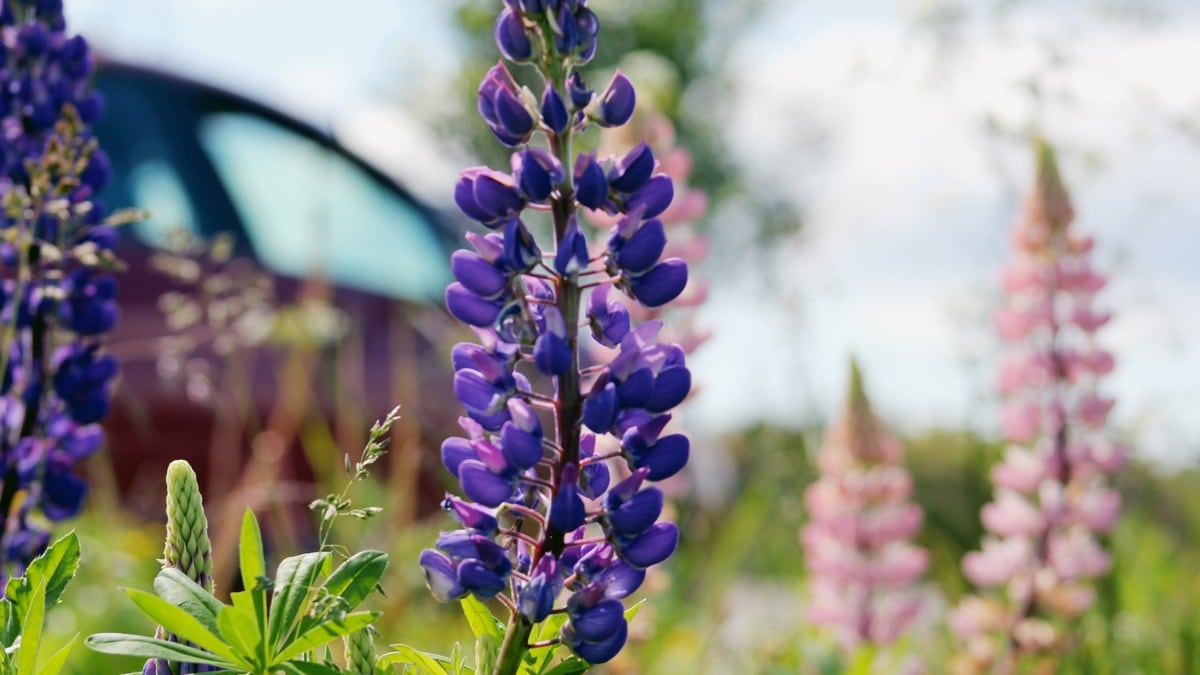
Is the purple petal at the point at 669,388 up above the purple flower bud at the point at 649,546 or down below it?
above

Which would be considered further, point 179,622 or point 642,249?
point 642,249

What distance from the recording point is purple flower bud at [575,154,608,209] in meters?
1.05

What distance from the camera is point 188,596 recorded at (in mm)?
953

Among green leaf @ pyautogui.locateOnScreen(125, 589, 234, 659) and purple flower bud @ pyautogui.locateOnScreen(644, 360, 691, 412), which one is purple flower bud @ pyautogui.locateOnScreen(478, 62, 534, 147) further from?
green leaf @ pyautogui.locateOnScreen(125, 589, 234, 659)

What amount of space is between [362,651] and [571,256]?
1.19 ft

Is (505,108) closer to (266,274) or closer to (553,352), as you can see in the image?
(553,352)

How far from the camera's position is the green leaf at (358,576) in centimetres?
98

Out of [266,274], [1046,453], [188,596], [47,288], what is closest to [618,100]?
[188,596]

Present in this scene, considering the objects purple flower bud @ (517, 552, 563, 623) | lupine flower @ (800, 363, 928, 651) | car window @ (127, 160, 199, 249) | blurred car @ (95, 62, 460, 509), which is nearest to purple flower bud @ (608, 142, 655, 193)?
purple flower bud @ (517, 552, 563, 623)

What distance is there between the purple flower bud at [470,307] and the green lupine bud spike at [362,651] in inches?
10.7

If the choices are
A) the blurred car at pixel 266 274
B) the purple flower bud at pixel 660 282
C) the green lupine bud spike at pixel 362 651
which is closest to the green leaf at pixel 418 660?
the green lupine bud spike at pixel 362 651

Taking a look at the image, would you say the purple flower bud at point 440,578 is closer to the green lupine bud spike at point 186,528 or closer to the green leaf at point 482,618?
the green leaf at point 482,618

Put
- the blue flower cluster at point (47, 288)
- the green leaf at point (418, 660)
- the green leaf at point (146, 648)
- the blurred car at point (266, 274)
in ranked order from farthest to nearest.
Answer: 1. the blurred car at point (266, 274)
2. the blue flower cluster at point (47, 288)
3. the green leaf at point (418, 660)
4. the green leaf at point (146, 648)

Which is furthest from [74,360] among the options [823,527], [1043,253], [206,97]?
[206,97]
